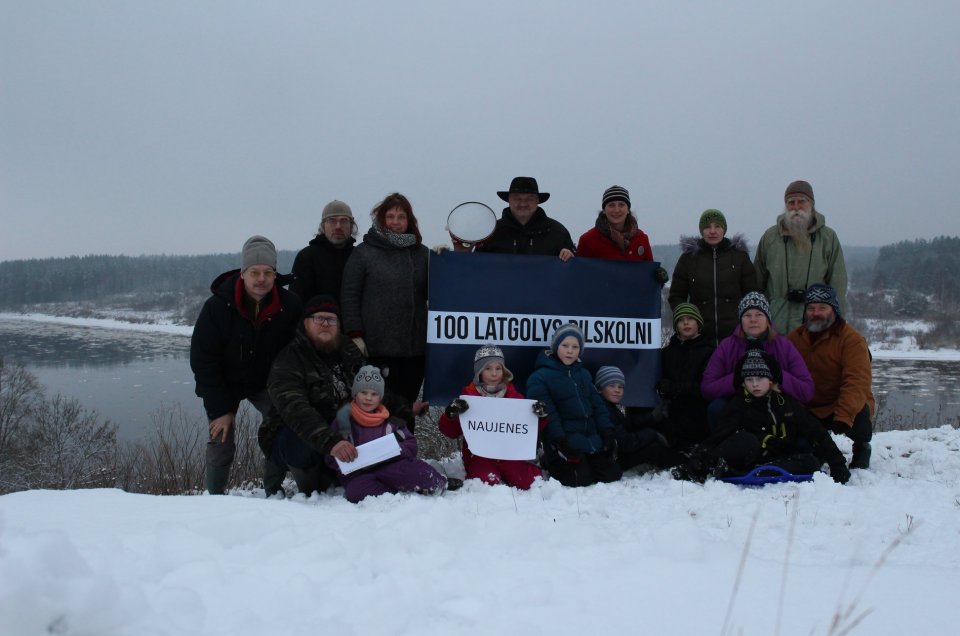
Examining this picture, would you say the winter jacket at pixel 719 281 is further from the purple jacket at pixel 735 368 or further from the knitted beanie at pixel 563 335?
the knitted beanie at pixel 563 335

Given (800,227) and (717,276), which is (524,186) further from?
(800,227)

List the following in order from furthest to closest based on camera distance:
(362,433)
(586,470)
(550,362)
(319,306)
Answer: (550,362), (586,470), (319,306), (362,433)

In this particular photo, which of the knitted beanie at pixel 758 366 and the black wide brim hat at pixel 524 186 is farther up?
the black wide brim hat at pixel 524 186

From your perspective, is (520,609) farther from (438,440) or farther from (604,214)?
(438,440)

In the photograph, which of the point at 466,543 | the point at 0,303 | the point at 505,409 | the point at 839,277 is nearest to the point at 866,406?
the point at 839,277

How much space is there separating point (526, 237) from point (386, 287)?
58.9 inches

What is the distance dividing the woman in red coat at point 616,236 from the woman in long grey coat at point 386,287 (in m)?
1.84

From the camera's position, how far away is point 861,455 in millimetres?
5668

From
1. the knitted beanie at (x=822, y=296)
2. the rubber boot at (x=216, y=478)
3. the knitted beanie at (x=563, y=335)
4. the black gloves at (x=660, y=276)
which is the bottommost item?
the rubber boot at (x=216, y=478)

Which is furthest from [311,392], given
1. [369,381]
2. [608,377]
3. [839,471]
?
[839,471]

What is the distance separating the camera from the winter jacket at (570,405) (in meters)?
5.29

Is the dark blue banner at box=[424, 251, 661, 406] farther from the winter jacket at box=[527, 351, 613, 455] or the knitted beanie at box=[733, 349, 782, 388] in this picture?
the knitted beanie at box=[733, 349, 782, 388]

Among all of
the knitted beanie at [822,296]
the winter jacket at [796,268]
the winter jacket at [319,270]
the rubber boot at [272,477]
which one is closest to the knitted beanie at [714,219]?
the winter jacket at [796,268]

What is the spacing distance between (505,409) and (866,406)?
3.33 meters
